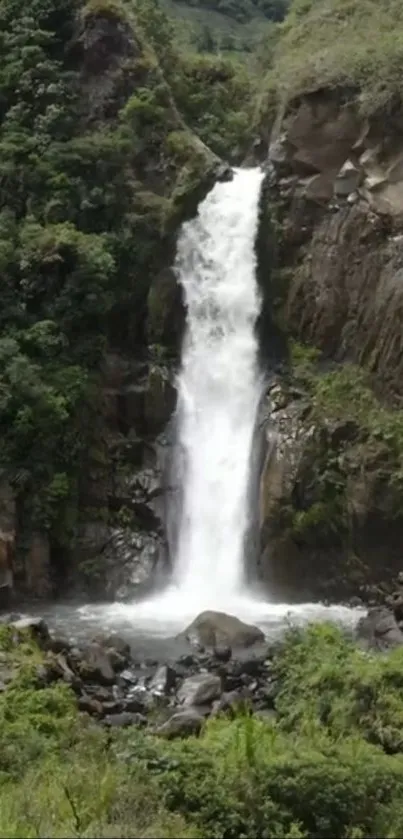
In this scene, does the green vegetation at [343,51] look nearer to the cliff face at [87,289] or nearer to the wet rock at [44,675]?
the cliff face at [87,289]

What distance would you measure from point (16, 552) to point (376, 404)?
9611mm

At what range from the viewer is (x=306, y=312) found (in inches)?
1057

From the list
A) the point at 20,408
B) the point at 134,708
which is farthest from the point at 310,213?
the point at 134,708

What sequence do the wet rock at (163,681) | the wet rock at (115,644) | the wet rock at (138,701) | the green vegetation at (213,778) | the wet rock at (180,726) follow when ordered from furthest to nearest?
the wet rock at (115,644)
the wet rock at (163,681)
the wet rock at (138,701)
the wet rock at (180,726)
the green vegetation at (213,778)

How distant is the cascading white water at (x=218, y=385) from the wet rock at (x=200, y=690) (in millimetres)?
6219

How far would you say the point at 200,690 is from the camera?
15703mm

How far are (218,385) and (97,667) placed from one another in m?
11.3

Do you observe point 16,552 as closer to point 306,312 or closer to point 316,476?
point 316,476

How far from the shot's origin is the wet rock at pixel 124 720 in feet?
47.2

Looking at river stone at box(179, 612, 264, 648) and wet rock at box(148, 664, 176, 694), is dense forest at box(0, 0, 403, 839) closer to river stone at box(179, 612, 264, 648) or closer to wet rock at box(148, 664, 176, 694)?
wet rock at box(148, 664, 176, 694)

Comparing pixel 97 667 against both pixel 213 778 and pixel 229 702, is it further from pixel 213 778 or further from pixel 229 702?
pixel 213 778

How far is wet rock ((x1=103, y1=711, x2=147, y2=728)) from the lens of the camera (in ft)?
47.2

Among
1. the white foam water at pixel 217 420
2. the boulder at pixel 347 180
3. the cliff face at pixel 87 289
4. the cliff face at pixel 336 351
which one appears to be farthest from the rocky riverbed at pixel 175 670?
the boulder at pixel 347 180

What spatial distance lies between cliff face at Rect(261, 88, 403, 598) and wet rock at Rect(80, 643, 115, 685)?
683 cm
